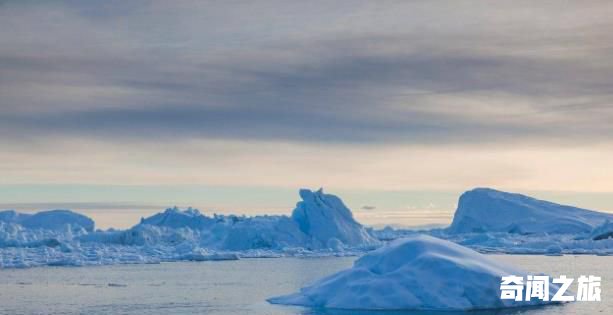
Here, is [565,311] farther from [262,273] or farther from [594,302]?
[262,273]

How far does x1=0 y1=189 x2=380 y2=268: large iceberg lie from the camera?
58.6 m

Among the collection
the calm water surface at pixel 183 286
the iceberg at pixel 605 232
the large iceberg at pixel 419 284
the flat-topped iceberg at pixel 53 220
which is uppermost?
the flat-topped iceberg at pixel 53 220

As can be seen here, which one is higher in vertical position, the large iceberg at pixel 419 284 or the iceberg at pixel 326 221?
the iceberg at pixel 326 221

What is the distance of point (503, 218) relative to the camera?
8394 centimetres

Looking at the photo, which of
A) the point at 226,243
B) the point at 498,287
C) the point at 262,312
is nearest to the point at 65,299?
the point at 262,312

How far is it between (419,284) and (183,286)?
1421cm

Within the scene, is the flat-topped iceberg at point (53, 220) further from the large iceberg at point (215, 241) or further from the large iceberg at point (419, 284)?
the large iceberg at point (419, 284)

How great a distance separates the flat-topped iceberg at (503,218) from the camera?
82.9 meters

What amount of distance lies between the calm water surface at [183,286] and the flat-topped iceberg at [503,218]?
28287 millimetres

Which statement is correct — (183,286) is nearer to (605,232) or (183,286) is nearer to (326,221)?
(326,221)

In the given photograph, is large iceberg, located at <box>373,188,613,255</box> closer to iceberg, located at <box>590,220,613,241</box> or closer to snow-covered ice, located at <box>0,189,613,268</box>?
snow-covered ice, located at <box>0,189,613,268</box>

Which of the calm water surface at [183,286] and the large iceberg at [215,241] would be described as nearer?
the calm water surface at [183,286]

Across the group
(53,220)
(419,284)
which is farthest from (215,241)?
(419,284)

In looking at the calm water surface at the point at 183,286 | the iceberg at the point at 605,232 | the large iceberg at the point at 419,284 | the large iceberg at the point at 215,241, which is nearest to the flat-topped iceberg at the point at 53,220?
the large iceberg at the point at 215,241
